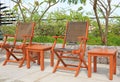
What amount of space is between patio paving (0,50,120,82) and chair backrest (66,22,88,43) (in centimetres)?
72

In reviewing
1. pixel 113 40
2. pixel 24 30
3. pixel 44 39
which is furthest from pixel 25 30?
pixel 113 40

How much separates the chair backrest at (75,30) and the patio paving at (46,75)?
0.72 metres

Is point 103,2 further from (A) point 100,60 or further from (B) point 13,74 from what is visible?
(B) point 13,74

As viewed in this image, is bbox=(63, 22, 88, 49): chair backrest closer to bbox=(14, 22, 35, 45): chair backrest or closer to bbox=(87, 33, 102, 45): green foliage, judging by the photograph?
bbox=(14, 22, 35, 45): chair backrest

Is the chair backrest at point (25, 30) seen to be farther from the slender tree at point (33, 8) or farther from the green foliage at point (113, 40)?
the green foliage at point (113, 40)

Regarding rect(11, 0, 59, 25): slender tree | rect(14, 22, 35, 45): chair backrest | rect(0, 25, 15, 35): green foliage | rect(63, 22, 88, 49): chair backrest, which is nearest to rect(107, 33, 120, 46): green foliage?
rect(63, 22, 88, 49): chair backrest

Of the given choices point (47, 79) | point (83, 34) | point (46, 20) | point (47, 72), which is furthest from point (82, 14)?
point (47, 79)

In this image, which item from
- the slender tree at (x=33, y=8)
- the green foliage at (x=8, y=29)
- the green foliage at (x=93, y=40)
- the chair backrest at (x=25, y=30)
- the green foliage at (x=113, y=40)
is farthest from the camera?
the green foliage at (x=8, y=29)

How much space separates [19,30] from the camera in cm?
577

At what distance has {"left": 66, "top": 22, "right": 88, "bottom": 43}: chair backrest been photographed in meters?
4.93

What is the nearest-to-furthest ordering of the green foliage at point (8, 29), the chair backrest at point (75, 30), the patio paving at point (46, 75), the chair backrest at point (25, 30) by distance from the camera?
1. the patio paving at point (46, 75)
2. the chair backrest at point (75, 30)
3. the chair backrest at point (25, 30)
4. the green foliage at point (8, 29)

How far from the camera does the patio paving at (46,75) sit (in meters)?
4.12

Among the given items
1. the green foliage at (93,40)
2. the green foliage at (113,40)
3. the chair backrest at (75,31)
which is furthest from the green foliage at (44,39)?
the chair backrest at (75,31)

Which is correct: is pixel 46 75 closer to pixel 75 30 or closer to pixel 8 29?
pixel 75 30
